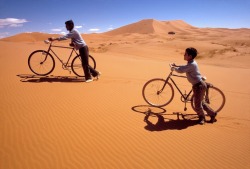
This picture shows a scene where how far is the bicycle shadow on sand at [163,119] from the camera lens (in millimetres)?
5148

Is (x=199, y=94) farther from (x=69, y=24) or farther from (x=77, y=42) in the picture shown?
(x=69, y=24)

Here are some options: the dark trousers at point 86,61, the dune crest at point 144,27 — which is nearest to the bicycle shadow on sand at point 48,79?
the dark trousers at point 86,61

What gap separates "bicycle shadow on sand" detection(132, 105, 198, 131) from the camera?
515cm

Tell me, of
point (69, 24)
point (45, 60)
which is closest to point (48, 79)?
point (45, 60)

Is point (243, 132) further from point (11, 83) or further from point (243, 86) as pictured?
point (11, 83)

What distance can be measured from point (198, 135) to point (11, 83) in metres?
6.39

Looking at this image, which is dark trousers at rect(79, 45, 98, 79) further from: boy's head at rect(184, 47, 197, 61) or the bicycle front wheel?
boy's head at rect(184, 47, 197, 61)

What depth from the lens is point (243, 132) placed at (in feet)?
16.7

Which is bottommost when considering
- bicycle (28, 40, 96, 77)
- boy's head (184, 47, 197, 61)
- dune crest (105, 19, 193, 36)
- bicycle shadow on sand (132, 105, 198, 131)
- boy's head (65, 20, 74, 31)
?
bicycle shadow on sand (132, 105, 198, 131)

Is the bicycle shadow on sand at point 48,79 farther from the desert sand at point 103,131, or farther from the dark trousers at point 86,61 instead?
the dark trousers at point 86,61

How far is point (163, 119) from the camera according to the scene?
5.56m

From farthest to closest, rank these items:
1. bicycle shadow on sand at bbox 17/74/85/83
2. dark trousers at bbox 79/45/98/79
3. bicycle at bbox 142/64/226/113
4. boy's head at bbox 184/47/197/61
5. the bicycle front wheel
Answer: bicycle shadow on sand at bbox 17/74/85/83 < dark trousers at bbox 79/45/98/79 < the bicycle front wheel < bicycle at bbox 142/64/226/113 < boy's head at bbox 184/47/197/61

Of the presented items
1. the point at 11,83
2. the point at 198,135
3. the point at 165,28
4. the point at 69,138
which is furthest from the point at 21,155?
the point at 165,28

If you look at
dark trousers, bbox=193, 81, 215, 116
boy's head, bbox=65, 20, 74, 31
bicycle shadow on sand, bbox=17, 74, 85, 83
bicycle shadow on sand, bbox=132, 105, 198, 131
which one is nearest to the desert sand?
bicycle shadow on sand, bbox=132, 105, 198, 131
